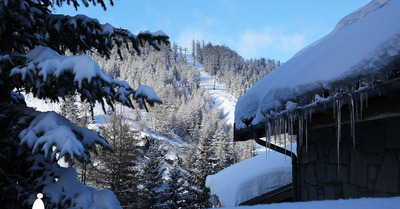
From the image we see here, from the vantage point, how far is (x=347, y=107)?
238cm

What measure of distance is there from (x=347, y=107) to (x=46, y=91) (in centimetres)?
318

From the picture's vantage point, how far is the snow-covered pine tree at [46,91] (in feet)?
7.50

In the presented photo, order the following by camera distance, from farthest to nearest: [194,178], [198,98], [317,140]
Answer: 1. [198,98]
2. [194,178]
3. [317,140]

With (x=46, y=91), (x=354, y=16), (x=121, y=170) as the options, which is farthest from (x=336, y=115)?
(x=121, y=170)

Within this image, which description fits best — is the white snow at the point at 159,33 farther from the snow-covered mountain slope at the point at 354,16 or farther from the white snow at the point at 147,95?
the snow-covered mountain slope at the point at 354,16

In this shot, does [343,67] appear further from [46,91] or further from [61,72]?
[46,91]

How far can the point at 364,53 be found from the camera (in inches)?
74.8

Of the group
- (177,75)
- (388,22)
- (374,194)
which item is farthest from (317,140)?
(177,75)

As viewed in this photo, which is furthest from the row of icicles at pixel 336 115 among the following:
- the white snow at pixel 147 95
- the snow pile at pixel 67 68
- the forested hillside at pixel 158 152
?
the snow pile at pixel 67 68

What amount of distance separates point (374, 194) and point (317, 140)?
1.13 m

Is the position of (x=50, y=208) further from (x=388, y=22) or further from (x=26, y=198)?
(x=388, y=22)

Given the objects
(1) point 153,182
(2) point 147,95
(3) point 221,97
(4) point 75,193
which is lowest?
(1) point 153,182

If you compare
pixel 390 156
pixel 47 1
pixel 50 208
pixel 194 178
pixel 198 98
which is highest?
pixel 198 98

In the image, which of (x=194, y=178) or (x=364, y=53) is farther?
(x=194, y=178)
